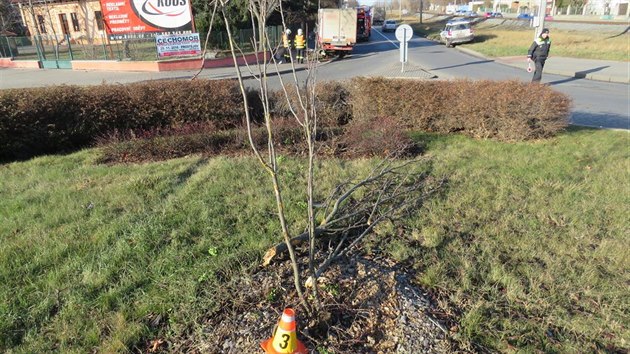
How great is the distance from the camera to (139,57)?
2103cm

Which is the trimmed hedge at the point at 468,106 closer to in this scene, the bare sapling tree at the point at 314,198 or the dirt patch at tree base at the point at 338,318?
the bare sapling tree at the point at 314,198

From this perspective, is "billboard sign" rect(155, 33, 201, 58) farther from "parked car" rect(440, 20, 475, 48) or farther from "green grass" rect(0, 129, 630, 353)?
"parked car" rect(440, 20, 475, 48)

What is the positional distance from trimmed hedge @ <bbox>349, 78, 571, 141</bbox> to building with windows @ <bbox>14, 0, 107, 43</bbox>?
1362 inches

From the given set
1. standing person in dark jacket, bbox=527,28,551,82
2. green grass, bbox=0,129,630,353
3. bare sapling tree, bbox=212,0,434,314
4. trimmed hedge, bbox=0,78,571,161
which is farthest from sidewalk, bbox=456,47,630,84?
bare sapling tree, bbox=212,0,434,314

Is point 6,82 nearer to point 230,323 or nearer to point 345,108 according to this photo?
point 345,108

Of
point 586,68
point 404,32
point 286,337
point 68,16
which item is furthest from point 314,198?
point 68,16

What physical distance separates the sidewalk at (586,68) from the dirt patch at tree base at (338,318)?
16.3m

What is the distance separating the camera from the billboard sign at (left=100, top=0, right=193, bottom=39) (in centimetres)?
1969

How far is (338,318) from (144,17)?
21517 mm

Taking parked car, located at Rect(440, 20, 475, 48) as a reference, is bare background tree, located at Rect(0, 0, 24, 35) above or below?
above

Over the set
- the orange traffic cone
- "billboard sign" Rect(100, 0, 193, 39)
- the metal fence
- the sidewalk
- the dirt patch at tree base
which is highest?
"billboard sign" Rect(100, 0, 193, 39)

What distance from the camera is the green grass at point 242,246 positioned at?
2.77 meters

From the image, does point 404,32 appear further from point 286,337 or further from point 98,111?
point 286,337

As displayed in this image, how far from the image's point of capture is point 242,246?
11.8 feet
